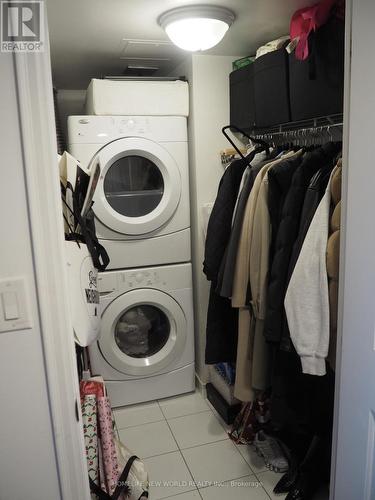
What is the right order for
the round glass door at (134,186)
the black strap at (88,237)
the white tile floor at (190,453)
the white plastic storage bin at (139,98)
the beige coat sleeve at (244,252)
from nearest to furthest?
the black strap at (88,237) < the beige coat sleeve at (244,252) < the white tile floor at (190,453) < the white plastic storage bin at (139,98) < the round glass door at (134,186)

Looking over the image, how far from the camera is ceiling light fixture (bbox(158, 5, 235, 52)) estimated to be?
5.45 feet

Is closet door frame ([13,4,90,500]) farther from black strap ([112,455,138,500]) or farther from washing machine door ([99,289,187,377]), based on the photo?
washing machine door ([99,289,187,377])

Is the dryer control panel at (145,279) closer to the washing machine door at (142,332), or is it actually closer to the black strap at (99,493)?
the washing machine door at (142,332)

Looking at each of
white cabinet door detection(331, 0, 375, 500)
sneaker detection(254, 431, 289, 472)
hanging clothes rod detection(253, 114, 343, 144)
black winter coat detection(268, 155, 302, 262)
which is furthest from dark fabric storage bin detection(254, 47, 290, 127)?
sneaker detection(254, 431, 289, 472)

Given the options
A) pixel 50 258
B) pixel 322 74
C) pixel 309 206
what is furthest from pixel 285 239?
pixel 50 258

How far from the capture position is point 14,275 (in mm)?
875

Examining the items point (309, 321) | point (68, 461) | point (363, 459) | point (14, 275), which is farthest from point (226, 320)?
point (14, 275)

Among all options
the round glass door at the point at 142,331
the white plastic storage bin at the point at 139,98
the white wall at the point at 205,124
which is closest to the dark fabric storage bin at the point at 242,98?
the white wall at the point at 205,124

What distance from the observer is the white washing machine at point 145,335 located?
2.38 m

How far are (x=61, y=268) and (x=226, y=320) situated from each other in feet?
4.26

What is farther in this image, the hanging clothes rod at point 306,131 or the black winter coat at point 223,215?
the black winter coat at point 223,215

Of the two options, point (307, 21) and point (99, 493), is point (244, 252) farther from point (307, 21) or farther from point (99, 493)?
point (99, 493)

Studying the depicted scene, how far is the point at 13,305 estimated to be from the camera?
887 mm

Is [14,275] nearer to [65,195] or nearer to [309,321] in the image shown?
[65,195]
